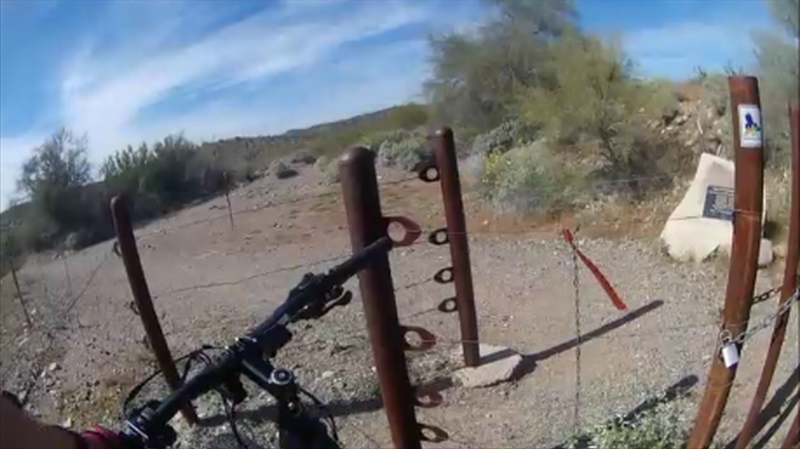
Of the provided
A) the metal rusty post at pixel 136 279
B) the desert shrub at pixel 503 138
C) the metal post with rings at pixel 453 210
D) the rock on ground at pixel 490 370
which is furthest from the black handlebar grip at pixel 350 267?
the desert shrub at pixel 503 138

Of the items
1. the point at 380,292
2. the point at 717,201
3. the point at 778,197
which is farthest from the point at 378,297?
the point at 778,197

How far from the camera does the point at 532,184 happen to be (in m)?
11.6

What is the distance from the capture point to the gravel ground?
15.5 feet

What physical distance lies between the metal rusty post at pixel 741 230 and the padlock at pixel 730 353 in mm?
36

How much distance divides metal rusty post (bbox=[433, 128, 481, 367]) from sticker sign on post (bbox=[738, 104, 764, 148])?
4.08 feet

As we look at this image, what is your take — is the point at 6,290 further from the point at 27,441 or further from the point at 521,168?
the point at 27,441

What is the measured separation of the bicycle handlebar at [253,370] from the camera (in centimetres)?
136

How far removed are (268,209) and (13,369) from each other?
17.9ft

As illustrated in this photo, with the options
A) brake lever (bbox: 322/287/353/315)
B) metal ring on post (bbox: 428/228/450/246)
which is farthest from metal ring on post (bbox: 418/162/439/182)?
brake lever (bbox: 322/287/353/315)

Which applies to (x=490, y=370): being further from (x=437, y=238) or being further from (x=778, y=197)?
(x=778, y=197)

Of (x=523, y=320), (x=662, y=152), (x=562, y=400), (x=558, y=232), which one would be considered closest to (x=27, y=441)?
(x=562, y=400)

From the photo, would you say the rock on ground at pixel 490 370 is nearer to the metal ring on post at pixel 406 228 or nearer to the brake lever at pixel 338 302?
the metal ring on post at pixel 406 228

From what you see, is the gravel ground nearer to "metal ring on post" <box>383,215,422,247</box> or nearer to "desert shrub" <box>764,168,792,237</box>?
"desert shrub" <box>764,168,792,237</box>

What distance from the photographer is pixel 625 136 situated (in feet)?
41.5
